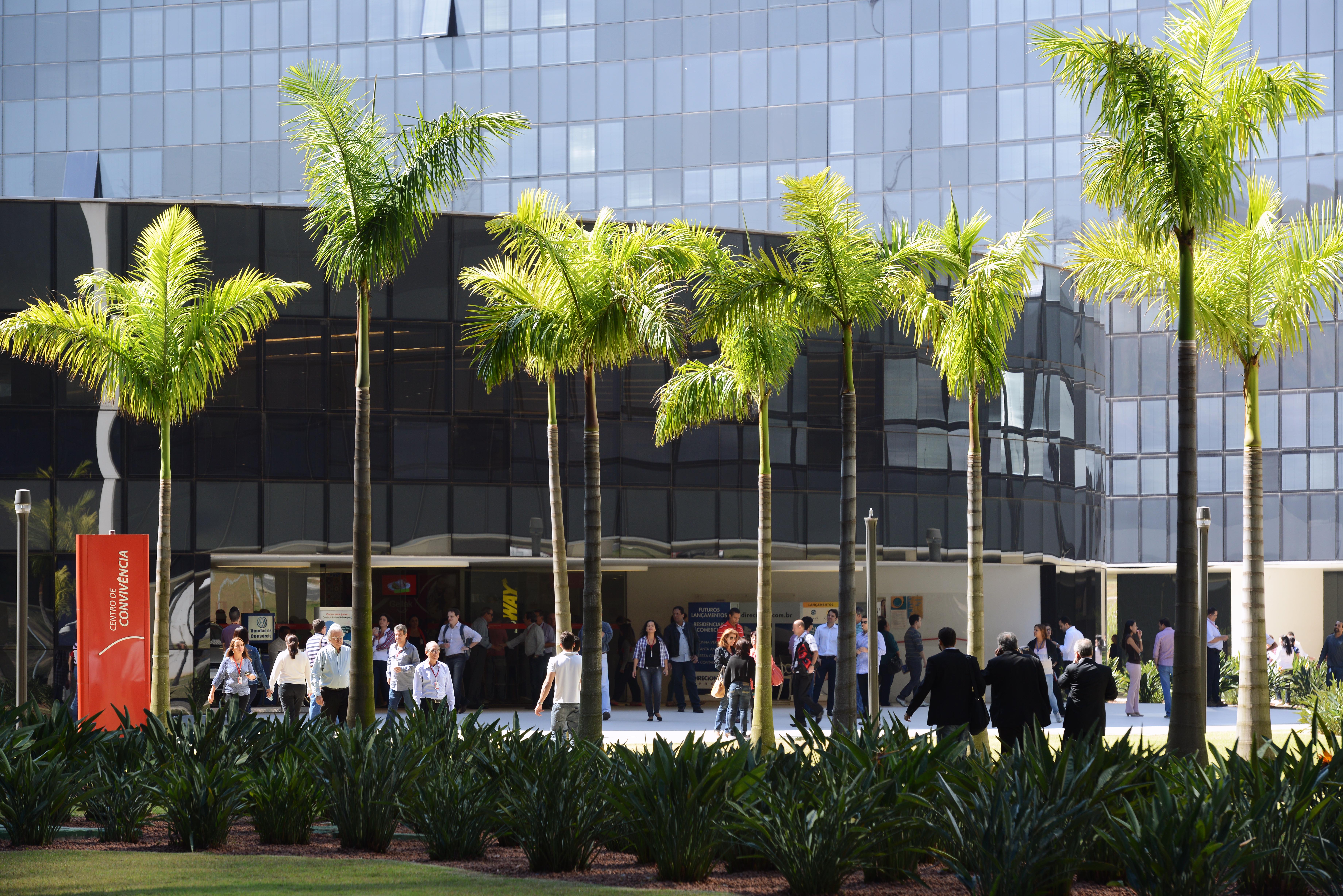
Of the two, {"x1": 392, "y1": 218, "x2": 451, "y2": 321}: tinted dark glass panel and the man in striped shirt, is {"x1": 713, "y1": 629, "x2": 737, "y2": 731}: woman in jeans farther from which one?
{"x1": 392, "y1": 218, "x2": 451, "y2": 321}: tinted dark glass panel

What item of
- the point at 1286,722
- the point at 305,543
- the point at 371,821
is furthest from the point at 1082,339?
the point at 371,821

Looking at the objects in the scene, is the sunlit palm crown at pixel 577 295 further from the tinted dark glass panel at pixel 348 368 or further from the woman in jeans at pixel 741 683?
the tinted dark glass panel at pixel 348 368

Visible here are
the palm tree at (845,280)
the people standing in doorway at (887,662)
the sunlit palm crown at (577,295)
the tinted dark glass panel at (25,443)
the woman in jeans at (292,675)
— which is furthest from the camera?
the people standing in doorway at (887,662)

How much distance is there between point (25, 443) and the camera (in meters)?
25.1

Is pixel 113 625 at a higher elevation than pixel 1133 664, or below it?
higher

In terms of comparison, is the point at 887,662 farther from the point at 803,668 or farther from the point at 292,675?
the point at 292,675

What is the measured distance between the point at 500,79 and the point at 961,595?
30161 millimetres

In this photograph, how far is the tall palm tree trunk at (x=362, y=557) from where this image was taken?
48.5 ft

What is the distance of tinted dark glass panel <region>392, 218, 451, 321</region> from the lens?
26281mm

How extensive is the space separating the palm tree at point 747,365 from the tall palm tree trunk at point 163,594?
22.1 feet

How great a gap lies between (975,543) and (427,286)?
12280mm

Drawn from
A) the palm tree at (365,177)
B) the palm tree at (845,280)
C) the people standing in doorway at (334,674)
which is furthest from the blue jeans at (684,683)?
the palm tree at (365,177)

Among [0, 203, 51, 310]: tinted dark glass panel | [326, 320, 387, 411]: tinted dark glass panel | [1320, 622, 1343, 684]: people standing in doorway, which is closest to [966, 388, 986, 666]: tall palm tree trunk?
[326, 320, 387, 411]: tinted dark glass panel

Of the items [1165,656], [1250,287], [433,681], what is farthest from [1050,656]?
[433,681]
